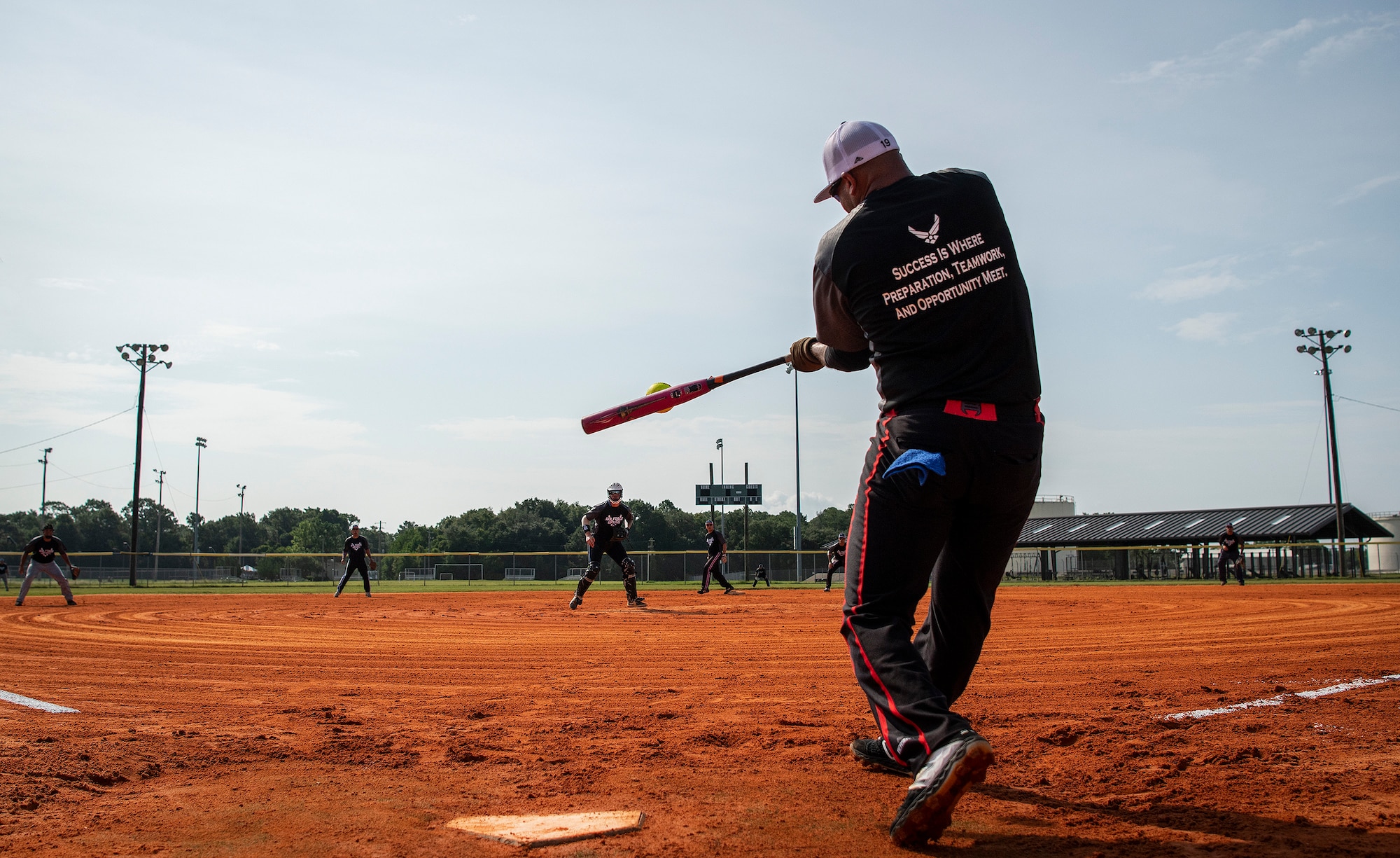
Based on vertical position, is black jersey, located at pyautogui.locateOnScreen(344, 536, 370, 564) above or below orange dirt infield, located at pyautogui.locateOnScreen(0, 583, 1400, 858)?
above

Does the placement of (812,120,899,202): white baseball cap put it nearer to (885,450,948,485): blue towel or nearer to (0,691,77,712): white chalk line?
(885,450,948,485): blue towel

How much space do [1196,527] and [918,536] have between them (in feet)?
180

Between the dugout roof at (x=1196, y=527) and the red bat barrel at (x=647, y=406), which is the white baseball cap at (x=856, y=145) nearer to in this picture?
the red bat barrel at (x=647, y=406)

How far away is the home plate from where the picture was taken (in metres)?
2.57

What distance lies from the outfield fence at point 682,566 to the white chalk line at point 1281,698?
31.6 meters

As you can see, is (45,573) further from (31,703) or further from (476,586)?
(476,586)

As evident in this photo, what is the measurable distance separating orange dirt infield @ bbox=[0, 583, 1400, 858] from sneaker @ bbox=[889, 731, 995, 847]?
0.28 feet

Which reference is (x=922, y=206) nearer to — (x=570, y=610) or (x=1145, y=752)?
(x=1145, y=752)

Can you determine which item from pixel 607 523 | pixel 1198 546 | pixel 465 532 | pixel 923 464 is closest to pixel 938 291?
pixel 923 464

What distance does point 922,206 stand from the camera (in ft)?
9.89

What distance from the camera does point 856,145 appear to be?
10.6ft

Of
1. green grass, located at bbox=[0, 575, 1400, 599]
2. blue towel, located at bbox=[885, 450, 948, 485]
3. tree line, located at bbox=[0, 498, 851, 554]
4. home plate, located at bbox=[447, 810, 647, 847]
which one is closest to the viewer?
home plate, located at bbox=[447, 810, 647, 847]

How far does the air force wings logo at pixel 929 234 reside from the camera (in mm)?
2967

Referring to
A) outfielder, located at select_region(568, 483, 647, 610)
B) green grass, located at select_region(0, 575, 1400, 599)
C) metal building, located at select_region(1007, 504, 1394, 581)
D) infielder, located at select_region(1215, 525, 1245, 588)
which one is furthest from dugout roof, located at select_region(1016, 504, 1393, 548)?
outfielder, located at select_region(568, 483, 647, 610)
